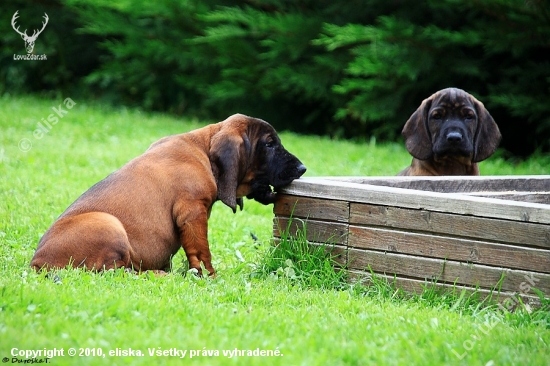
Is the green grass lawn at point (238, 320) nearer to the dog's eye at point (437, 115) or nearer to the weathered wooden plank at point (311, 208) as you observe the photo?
the weathered wooden plank at point (311, 208)

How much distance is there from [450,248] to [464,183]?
4.42 feet

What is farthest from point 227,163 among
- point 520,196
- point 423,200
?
point 520,196

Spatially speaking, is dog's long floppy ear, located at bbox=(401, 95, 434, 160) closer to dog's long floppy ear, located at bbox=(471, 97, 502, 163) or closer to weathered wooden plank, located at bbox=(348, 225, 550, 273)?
dog's long floppy ear, located at bbox=(471, 97, 502, 163)

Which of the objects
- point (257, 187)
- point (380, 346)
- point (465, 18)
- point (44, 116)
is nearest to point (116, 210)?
point (257, 187)

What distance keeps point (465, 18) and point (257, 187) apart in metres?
8.65

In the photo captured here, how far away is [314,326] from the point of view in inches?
160

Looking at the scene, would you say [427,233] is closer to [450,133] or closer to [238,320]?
[238,320]

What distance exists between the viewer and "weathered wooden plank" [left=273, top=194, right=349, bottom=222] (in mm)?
5117

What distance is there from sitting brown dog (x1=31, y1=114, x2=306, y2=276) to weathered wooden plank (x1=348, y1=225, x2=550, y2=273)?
0.75m

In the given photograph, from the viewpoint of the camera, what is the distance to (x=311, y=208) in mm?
5262

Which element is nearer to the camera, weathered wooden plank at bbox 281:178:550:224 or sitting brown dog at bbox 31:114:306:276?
weathered wooden plank at bbox 281:178:550:224

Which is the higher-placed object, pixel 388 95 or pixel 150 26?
pixel 150 26

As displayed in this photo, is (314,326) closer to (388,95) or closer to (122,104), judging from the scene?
(388,95)

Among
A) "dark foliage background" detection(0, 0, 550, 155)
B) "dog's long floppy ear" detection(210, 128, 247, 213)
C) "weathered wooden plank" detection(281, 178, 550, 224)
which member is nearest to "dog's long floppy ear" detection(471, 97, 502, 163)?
"weathered wooden plank" detection(281, 178, 550, 224)
